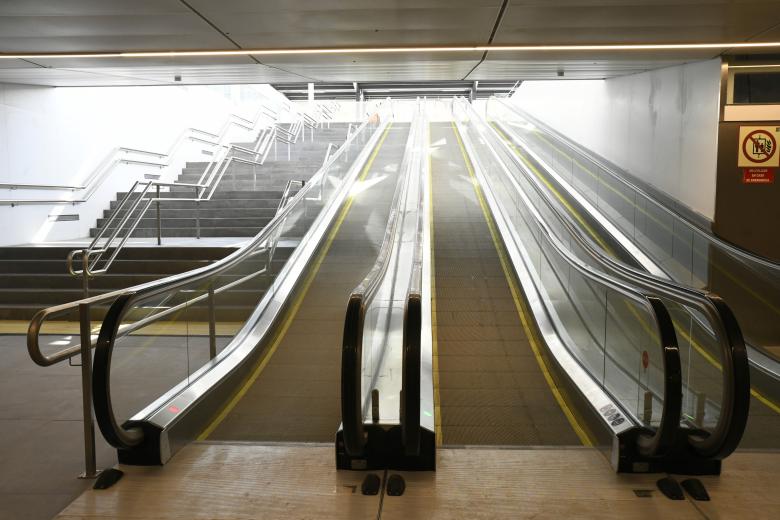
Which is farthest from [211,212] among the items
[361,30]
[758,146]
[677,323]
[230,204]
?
[677,323]

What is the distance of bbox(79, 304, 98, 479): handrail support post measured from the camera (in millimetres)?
3420

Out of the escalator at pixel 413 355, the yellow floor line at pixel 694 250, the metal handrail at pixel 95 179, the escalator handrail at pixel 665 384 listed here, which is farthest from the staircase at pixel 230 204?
the escalator handrail at pixel 665 384

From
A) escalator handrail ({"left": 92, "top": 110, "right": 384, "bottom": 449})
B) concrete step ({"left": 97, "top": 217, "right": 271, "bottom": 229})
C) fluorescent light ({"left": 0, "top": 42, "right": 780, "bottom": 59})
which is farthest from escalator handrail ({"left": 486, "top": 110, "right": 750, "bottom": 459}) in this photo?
concrete step ({"left": 97, "top": 217, "right": 271, "bottom": 229})

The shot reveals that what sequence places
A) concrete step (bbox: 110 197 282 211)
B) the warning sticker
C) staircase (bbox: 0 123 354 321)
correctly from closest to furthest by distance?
staircase (bbox: 0 123 354 321) < the warning sticker < concrete step (bbox: 110 197 282 211)

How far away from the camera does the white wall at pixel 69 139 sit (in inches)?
391

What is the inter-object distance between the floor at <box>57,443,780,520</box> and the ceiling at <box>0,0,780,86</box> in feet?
12.2

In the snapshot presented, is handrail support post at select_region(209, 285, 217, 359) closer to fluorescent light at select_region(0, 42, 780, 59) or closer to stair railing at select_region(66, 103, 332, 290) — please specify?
stair railing at select_region(66, 103, 332, 290)

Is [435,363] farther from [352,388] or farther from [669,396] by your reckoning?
[669,396]

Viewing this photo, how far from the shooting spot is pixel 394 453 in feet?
11.0

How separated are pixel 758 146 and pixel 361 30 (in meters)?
5.10

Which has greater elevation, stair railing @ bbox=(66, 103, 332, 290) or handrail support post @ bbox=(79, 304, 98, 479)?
stair railing @ bbox=(66, 103, 332, 290)

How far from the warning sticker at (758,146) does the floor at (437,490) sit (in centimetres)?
502

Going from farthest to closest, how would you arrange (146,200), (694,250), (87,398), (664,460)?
(146,200)
(694,250)
(87,398)
(664,460)

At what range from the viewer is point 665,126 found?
29.2 feet
